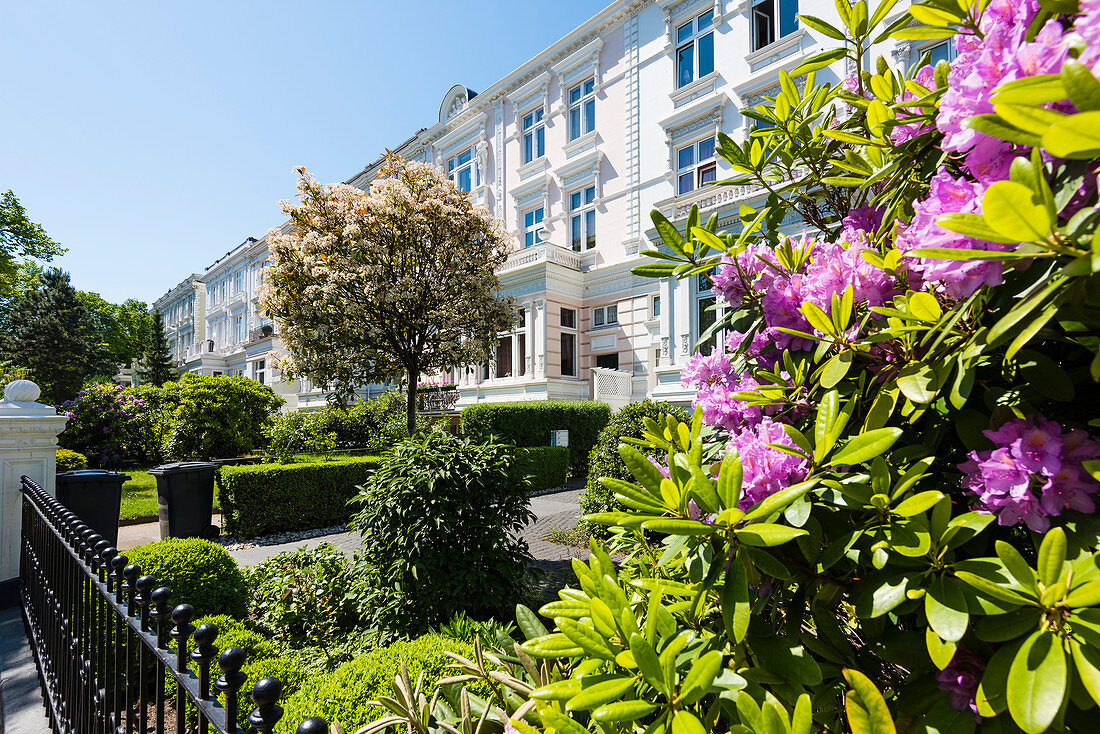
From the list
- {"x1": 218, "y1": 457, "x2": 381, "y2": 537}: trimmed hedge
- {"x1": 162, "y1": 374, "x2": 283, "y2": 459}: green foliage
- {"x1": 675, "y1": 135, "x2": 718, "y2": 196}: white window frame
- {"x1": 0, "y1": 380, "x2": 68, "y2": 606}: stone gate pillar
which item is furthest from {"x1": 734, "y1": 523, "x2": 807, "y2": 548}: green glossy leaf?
{"x1": 162, "y1": 374, "x2": 283, "y2": 459}: green foliage

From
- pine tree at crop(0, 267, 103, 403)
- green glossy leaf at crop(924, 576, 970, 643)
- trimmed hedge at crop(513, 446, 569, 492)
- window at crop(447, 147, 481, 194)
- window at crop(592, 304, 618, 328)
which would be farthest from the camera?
pine tree at crop(0, 267, 103, 403)

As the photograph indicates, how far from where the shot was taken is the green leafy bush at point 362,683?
2.18 metres

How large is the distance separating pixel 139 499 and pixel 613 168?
17.5m

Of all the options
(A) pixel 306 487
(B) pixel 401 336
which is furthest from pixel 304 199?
(A) pixel 306 487

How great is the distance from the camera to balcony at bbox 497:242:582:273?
18.5m

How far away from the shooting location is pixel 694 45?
16328 mm

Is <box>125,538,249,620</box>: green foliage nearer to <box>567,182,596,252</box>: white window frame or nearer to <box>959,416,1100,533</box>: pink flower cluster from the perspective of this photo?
<box>959,416,1100,533</box>: pink flower cluster

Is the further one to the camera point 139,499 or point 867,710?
point 139,499

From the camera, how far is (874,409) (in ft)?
2.99

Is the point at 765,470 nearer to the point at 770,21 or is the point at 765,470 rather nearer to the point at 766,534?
the point at 766,534

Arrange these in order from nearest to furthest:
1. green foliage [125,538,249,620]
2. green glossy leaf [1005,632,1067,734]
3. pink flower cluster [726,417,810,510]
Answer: green glossy leaf [1005,632,1067,734]
pink flower cluster [726,417,810,510]
green foliage [125,538,249,620]

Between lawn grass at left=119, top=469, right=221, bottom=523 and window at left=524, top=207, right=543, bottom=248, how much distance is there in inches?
592

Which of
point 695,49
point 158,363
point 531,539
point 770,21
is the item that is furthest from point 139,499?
point 158,363

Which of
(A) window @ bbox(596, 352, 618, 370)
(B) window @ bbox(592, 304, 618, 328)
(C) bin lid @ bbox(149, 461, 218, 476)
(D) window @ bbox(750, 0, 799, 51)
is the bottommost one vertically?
(C) bin lid @ bbox(149, 461, 218, 476)
